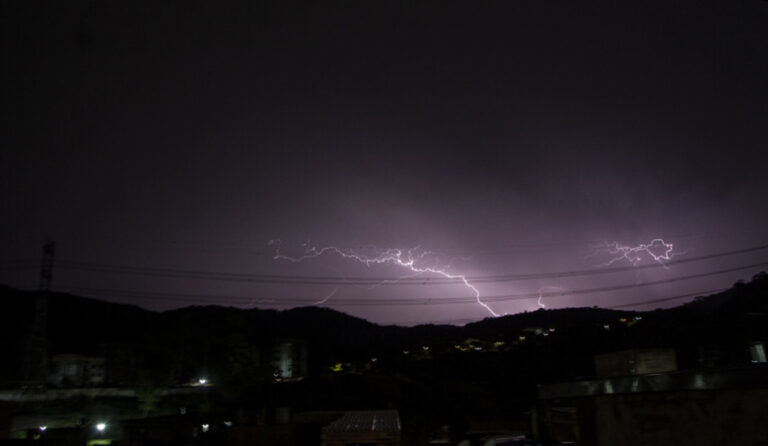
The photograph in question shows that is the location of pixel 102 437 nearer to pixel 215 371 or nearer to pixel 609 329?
pixel 215 371

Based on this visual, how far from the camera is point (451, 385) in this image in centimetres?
3641

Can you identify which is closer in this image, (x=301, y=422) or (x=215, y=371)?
(x=301, y=422)

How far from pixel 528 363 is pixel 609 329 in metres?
9.57

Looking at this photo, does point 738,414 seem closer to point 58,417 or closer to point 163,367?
point 58,417

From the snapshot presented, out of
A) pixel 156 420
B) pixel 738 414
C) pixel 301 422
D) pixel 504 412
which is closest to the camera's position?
pixel 738 414

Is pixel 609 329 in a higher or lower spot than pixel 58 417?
higher

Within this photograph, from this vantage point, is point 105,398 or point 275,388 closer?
point 275,388

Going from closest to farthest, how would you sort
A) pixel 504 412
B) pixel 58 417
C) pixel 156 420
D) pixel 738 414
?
pixel 738 414 → pixel 156 420 → pixel 504 412 → pixel 58 417

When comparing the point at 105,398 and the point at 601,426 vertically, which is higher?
the point at 601,426

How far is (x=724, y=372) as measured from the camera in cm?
438

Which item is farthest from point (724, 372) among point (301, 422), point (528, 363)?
point (528, 363)

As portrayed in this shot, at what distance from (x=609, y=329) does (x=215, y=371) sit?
134 feet

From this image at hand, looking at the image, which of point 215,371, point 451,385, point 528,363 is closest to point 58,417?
point 215,371

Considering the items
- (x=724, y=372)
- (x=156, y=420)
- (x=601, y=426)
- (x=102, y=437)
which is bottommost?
(x=102, y=437)
